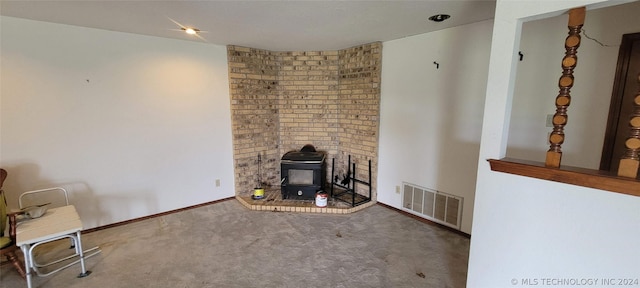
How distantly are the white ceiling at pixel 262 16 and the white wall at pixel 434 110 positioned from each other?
197 mm

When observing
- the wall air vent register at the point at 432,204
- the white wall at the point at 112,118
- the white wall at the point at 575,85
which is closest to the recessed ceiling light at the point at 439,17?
the white wall at the point at 575,85

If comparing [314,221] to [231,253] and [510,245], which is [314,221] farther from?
[510,245]

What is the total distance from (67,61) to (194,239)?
83.5 inches

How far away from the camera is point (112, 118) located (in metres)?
2.86

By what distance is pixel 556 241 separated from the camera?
4.71 feet

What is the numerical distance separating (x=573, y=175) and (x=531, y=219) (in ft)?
1.07

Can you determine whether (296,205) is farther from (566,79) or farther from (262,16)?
(566,79)

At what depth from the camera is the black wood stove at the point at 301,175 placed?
355cm

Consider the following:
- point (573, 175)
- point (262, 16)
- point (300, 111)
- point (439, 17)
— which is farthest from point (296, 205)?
point (573, 175)

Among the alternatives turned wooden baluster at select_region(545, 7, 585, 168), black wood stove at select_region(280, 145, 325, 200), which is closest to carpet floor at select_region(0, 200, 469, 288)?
black wood stove at select_region(280, 145, 325, 200)

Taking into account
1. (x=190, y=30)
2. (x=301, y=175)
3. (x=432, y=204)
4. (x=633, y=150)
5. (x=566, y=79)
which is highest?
(x=190, y=30)

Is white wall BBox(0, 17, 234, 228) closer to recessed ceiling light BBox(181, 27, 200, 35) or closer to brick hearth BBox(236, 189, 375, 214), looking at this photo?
recessed ceiling light BBox(181, 27, 200, 35)

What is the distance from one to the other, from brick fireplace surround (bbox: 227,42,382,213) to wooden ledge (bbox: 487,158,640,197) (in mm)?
2014

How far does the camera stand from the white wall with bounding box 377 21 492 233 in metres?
2.59
